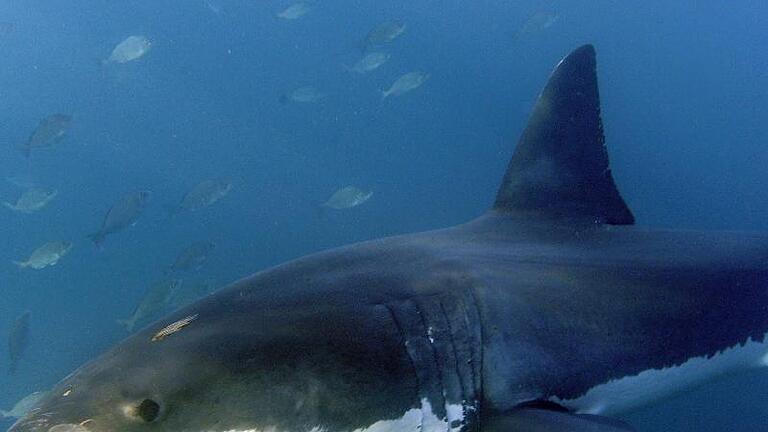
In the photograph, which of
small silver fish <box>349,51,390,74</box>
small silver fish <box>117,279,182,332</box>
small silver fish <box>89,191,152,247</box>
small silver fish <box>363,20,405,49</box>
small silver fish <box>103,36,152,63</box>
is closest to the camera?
small silver fish <box>117,279,182,332</box>

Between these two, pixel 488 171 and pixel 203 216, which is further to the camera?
pixel 203 216

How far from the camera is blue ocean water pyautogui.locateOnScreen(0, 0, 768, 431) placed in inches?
1355

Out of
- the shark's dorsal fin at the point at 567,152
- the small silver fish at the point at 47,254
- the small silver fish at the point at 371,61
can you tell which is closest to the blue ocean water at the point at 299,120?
the small silver fish at the point at 371,61

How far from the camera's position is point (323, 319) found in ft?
7.77

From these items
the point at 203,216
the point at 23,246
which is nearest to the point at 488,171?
the point at 203,216

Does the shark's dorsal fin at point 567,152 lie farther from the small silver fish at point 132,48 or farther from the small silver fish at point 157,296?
the small silver fish at point 132,48

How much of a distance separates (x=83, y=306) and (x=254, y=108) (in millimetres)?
28503

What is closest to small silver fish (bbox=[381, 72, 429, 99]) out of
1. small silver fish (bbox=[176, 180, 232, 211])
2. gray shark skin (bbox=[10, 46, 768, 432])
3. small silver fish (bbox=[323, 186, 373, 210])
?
small silver fish (bbox=[323, 186, 373, 210])

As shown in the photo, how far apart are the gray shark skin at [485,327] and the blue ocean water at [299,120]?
2432 cm

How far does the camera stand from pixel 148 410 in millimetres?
1874

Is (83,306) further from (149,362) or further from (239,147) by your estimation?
(149,362)

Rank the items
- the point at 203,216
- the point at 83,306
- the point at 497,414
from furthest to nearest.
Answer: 1. the point at 203,216
2. the point at 83,306
3. the point at 497,414

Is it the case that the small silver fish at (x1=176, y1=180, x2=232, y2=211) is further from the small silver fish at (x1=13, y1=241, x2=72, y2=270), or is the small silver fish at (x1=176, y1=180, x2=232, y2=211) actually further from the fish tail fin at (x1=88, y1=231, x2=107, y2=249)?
the small silver fish at (x1=13, y1=241, x2=72, y2=270)

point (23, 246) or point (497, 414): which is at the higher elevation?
point (23, 246)
